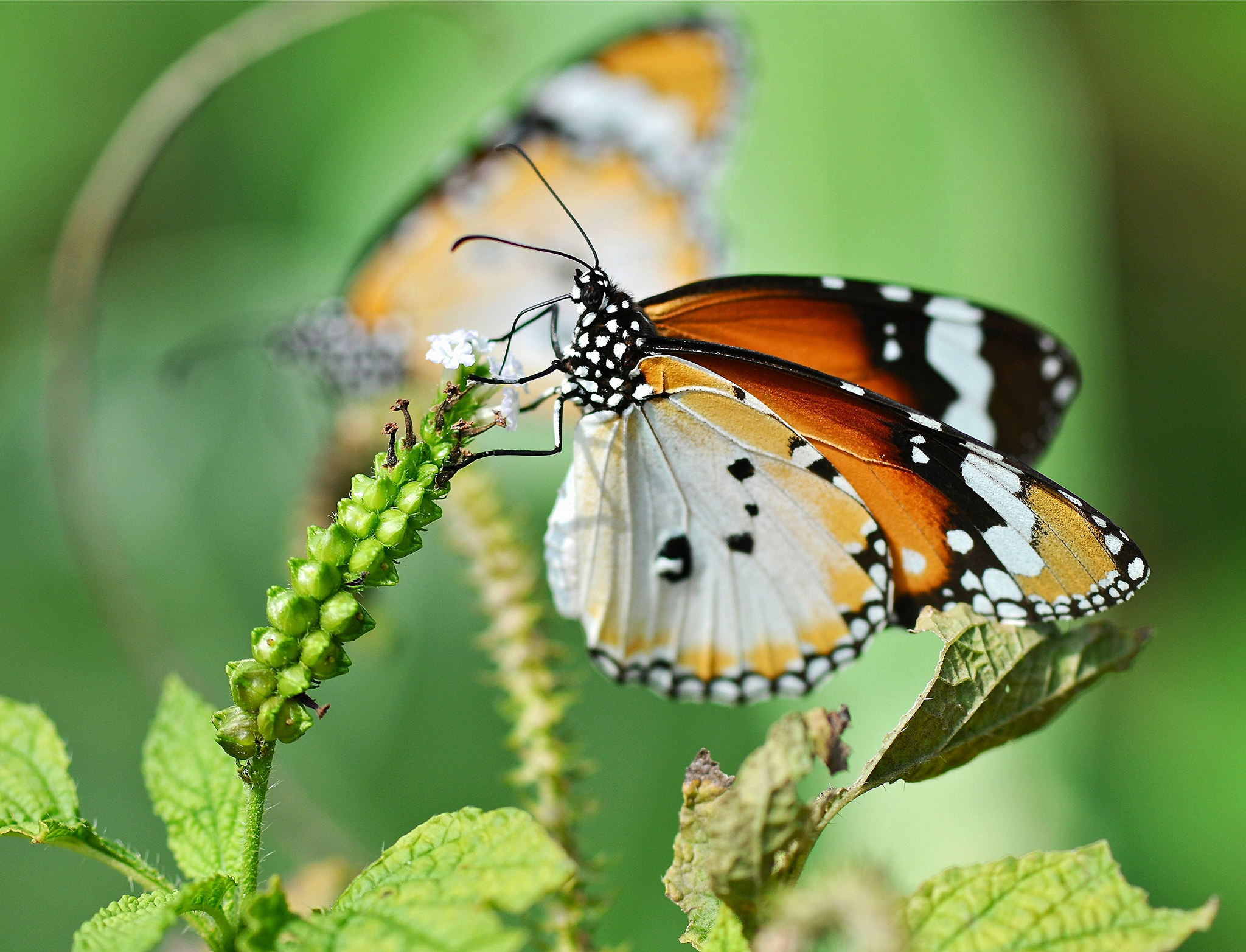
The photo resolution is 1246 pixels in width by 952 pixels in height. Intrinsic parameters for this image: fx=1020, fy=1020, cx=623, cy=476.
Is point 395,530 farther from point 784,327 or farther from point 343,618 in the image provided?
point 784,327

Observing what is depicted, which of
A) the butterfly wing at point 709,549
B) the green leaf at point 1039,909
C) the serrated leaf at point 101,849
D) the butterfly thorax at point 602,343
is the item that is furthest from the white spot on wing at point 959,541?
the serrated leaf at point 101,849

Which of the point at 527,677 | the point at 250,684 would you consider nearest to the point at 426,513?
the point at 250,684

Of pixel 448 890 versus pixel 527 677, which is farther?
pixel 527 677

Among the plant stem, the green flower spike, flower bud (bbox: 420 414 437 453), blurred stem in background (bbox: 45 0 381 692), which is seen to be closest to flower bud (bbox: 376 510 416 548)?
the green flower spike

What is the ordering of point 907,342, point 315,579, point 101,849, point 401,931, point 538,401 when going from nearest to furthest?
point 401,931, point 315,579, point 101,849, point 538,401, point 907,342

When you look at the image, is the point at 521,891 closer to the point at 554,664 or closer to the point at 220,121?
the point at 554,664

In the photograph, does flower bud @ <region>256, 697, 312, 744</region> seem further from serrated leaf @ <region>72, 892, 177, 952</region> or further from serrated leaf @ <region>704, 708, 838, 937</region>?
serrated leaf @ <region>704, 708, 838, 937</region>
